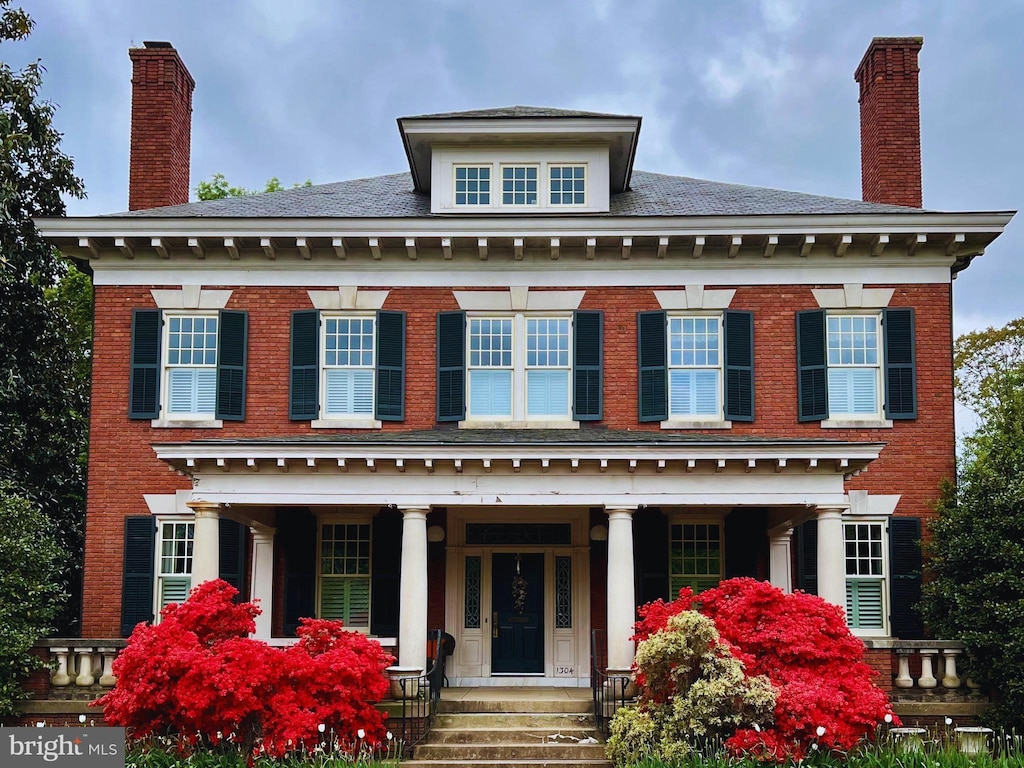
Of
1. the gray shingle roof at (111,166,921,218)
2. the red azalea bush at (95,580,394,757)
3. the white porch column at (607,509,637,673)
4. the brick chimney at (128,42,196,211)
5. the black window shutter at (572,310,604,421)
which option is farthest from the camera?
the brick chimney at (128,42,196,211)

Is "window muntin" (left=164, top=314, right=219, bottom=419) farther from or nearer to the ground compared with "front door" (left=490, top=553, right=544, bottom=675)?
farther from the ground

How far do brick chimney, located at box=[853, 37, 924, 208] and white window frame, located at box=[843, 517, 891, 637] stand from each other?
5950 millimetres

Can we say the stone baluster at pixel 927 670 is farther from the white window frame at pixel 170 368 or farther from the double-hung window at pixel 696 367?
the white window frame at pixel 170 368

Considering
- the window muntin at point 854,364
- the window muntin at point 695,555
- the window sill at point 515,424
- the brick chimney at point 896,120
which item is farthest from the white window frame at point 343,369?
the brick chimney at point 896,120

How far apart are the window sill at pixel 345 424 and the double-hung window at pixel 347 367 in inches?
0.7

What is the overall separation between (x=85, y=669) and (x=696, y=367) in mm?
10598

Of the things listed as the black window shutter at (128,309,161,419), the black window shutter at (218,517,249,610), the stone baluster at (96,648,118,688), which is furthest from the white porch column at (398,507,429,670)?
the black window shutter at (128,309,161,419)

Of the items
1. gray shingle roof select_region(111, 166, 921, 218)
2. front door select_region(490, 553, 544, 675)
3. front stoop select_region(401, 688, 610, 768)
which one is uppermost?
gray shingle roof select_region(111, 166, 921, 218)

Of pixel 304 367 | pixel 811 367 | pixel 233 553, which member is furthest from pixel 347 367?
pixel 811 367

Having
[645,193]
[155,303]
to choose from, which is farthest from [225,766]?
[645,193]

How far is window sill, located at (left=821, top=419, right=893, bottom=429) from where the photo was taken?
19.0m

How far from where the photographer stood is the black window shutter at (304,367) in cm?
1920

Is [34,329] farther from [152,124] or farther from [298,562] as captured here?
[298,562]

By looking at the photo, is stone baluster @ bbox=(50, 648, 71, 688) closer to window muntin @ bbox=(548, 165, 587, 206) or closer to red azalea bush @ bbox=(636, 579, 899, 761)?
red azalea bush @ bbox=(636, 579, 899, 761)
